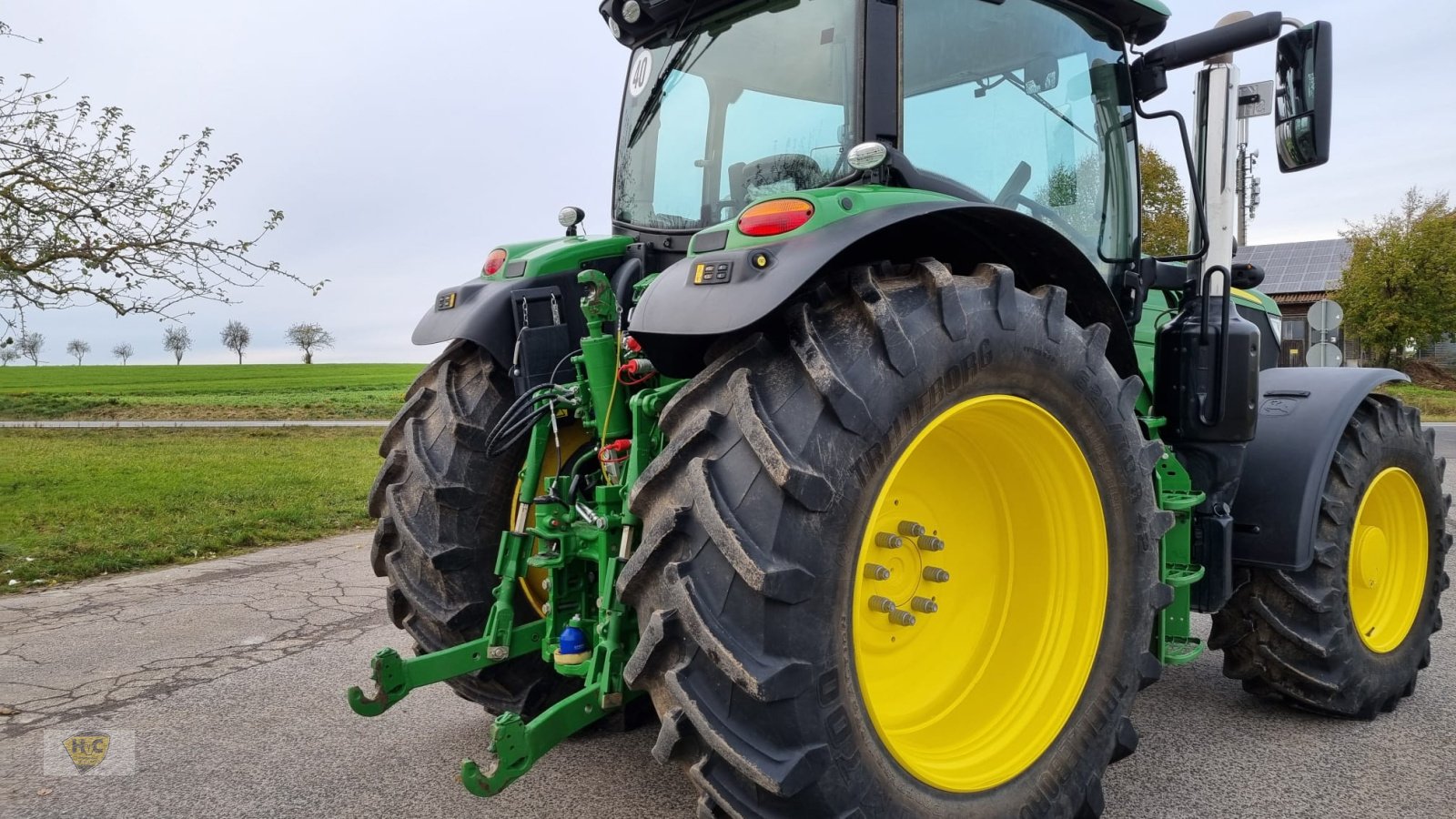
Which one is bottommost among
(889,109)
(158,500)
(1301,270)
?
(158,500)

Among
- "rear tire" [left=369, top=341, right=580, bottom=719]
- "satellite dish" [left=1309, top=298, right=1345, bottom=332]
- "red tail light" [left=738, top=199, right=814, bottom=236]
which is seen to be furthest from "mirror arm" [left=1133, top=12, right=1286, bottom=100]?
"satellite dish" [left=1309, top=298, right=1345, bottom=332]

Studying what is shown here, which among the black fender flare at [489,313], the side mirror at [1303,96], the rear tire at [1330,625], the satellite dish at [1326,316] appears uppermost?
the side mirror at [1303,96]

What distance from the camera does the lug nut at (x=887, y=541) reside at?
7.64 ft

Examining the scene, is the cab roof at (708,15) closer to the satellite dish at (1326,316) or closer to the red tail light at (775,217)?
the red tail light at (775,217)

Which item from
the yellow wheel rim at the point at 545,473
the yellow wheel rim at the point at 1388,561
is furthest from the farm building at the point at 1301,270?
the yellow wheel rim at the point at 545,473

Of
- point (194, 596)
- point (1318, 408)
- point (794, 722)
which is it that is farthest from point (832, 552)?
point (194, 596)

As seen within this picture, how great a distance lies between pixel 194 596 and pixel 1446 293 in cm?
3901

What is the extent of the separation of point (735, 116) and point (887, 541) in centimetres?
153

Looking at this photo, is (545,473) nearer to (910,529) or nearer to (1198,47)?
(910,529)

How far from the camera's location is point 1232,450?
3.22 m

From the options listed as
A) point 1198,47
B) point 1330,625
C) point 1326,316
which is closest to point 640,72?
point 1198,47

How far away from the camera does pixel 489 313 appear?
303 centimetres

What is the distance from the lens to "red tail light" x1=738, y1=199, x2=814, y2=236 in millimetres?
2076

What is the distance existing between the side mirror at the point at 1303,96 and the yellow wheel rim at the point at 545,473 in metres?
2.46
